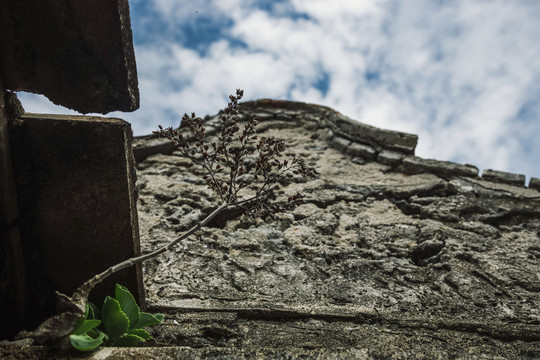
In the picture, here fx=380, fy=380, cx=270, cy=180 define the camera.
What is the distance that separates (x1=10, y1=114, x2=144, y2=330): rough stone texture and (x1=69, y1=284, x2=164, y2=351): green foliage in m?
0.24

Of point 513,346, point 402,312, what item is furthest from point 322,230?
point 513,346

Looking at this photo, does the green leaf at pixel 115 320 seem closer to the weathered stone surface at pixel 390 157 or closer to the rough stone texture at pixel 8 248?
the rough stone texture at pixel 8 248

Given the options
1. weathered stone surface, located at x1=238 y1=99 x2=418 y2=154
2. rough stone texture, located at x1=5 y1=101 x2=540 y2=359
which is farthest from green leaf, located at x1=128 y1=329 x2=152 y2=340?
weathered stone surface, located at x1=238 y1=99 x2=418 y2=154

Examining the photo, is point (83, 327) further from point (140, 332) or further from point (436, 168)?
point (436, 168)

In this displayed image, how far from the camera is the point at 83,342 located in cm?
139

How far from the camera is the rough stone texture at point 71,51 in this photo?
1642 mm

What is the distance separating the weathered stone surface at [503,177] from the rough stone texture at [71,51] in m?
3.31

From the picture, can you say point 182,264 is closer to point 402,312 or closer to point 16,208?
point 16,208

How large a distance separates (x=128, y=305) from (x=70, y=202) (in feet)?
1.91

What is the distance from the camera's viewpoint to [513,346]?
184 cm

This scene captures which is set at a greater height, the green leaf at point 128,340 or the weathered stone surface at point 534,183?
the weathered stone surface at point 534,183

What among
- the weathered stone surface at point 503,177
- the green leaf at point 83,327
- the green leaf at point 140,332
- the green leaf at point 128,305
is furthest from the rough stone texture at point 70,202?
the weathered stone surface at point 503,177

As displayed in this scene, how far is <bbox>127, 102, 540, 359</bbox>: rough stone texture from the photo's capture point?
1859mm

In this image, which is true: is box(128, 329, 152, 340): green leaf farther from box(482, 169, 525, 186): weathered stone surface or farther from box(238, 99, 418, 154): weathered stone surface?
box(482, 169, 525, 186): weathered stone surface
